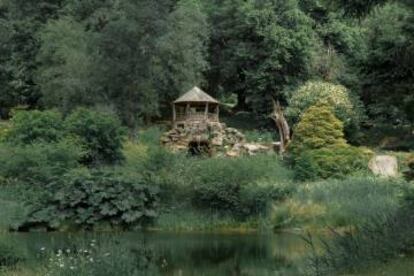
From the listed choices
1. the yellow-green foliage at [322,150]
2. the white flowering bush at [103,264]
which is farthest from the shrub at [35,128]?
the white flowering bush at [103,264]

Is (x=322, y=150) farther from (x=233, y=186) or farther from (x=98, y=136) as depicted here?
(x=98, y=136)

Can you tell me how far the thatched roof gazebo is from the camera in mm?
35031

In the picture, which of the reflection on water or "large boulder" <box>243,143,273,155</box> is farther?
"large boulder" <box>243,143,273,155</box>

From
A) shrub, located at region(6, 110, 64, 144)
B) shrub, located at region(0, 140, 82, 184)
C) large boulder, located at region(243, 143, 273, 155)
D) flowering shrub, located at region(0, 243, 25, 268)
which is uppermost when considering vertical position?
shrub, located at region(6, 110, 64, 144)

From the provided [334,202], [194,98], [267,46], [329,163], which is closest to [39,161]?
[334,202]

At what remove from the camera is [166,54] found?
36.3 m

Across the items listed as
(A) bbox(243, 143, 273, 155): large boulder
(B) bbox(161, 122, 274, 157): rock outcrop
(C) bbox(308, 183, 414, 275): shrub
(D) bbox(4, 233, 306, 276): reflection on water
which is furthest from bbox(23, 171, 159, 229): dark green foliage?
(C) bbox(308, 183, 414, 275): shrub

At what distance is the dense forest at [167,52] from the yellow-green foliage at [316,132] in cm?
227

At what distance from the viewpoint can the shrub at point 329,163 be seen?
1080 inches

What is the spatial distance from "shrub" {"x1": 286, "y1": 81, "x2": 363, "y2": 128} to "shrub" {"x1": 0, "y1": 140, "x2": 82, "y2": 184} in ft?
40.9

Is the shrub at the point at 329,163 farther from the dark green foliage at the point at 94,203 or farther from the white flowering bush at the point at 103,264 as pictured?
the white flowering bush at the point at 103,264

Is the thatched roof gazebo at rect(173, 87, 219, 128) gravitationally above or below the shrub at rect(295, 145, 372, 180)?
above

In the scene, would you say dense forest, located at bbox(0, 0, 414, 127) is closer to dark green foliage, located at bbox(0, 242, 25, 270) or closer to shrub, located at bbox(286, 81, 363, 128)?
shrub, located at bbox(286, 81, 363, 128)

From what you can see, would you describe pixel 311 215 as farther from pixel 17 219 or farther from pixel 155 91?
pixel 155 91
